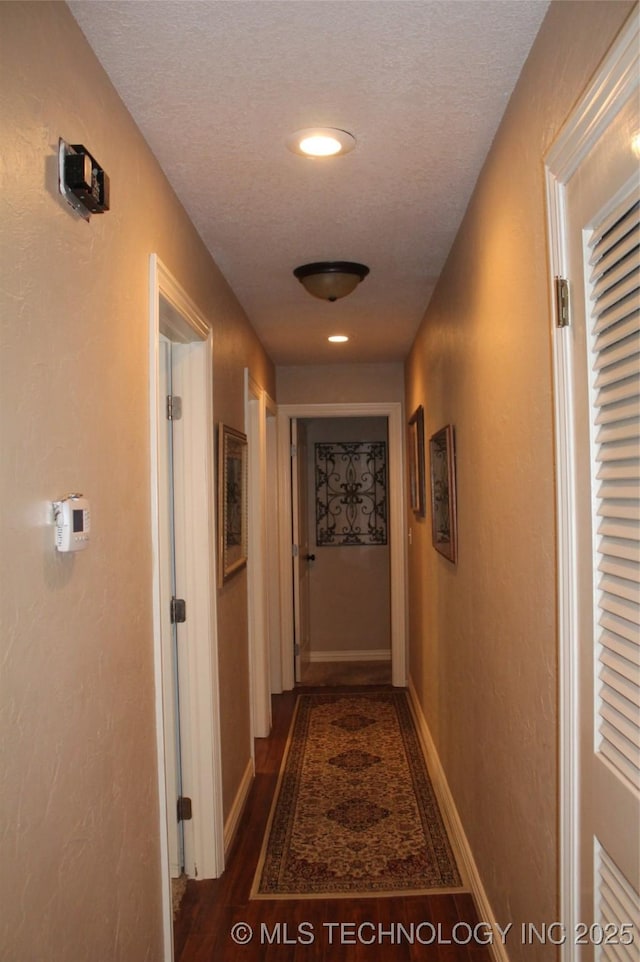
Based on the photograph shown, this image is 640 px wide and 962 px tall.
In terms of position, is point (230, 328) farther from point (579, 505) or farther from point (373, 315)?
point (579, 505)

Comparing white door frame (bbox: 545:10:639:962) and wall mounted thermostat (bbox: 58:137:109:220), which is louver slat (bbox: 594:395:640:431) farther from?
wall mounted thermostat (bbox: 58:137:109:220)

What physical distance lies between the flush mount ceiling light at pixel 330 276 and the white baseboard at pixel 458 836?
7.28ft

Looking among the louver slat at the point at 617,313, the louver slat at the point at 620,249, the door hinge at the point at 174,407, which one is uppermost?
the louver slat at the point at 620,249

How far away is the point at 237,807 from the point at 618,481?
2642mm

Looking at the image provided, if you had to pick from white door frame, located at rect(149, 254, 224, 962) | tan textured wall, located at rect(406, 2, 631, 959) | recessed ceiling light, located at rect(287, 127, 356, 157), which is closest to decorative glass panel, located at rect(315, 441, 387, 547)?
tan textured wall, located at rect(406, 2, 631, 959)

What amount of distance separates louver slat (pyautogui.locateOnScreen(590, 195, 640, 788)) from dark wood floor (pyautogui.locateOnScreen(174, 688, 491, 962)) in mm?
1379

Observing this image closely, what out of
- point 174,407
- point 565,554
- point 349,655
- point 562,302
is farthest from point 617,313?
point 349,655

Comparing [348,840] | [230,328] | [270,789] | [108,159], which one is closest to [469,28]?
[108,159]

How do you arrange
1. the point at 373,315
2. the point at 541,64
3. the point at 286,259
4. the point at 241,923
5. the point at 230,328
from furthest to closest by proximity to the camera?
1. the point at 373,315
2. the point at 230,328
3. the point at 286,259
4. the point at 241,923
5. the point at 541,64

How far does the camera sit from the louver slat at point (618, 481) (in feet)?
3.38

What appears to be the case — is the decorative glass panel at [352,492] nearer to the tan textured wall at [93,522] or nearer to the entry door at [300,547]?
the entry door at [300,547]

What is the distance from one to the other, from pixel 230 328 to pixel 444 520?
1.30 m

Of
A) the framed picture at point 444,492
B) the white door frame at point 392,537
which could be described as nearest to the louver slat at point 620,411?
the framed picture at point 444,492

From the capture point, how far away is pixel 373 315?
381 centimetres
